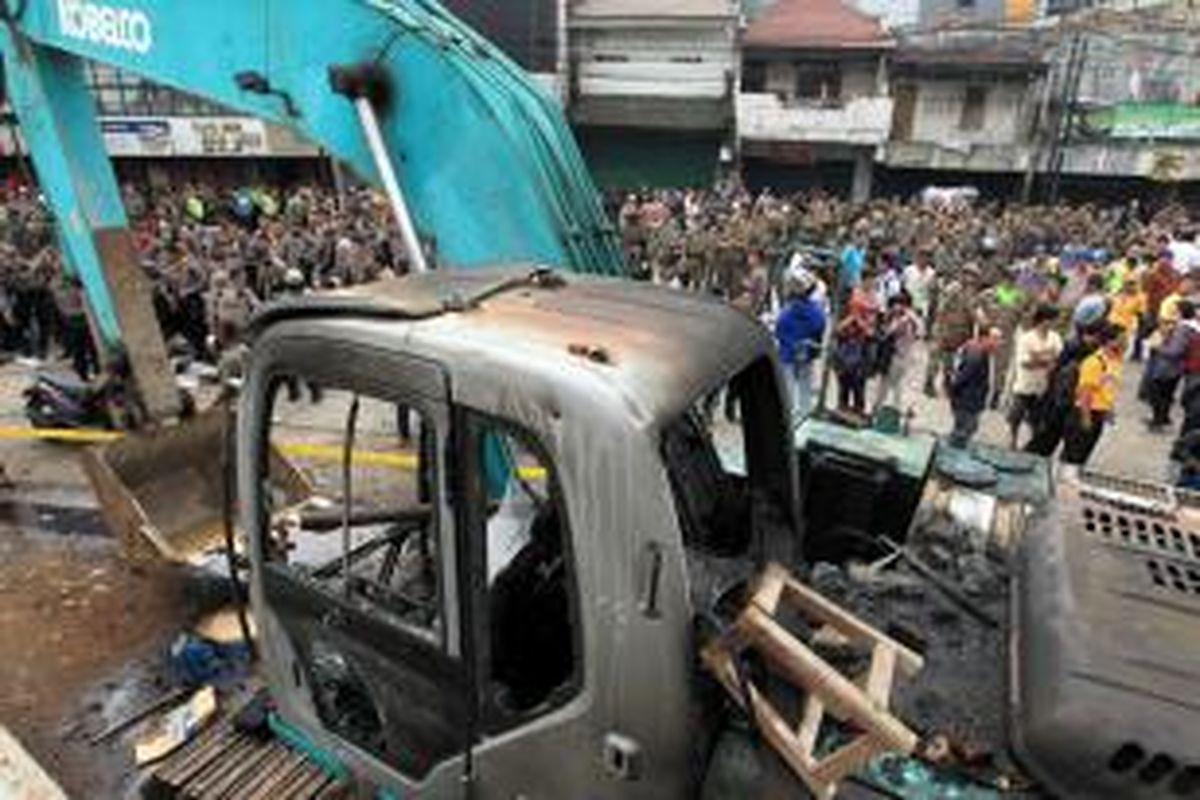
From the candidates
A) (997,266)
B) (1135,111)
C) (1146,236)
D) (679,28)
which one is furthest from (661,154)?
(997,266)

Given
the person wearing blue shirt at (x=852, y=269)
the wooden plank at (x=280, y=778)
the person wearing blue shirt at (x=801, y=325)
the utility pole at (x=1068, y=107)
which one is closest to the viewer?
the wooden plank at (x=280, y=778)

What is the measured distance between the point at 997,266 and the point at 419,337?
12.9 meters

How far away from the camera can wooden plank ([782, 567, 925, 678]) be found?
2551mm

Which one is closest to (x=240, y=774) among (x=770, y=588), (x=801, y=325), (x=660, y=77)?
(x=770, y=588)

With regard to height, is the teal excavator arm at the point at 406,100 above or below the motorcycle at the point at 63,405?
above

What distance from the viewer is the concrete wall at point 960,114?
28359 millimetres

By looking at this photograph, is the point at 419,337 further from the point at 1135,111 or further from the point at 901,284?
the point at 1135,111

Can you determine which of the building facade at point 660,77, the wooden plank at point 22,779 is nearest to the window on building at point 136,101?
the building facade at point 660,77

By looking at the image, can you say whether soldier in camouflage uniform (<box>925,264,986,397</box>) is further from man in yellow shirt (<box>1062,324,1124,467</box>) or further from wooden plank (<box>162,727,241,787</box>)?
wooden plank (<box>162,727,241,787</box>)

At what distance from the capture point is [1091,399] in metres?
7.86

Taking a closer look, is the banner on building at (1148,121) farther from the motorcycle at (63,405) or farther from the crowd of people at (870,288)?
the motorcycle at (63,405)

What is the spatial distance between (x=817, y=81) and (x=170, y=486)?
2758 cm

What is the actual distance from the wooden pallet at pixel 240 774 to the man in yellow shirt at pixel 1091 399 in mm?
6343

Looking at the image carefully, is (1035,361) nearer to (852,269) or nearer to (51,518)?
(852,269)
